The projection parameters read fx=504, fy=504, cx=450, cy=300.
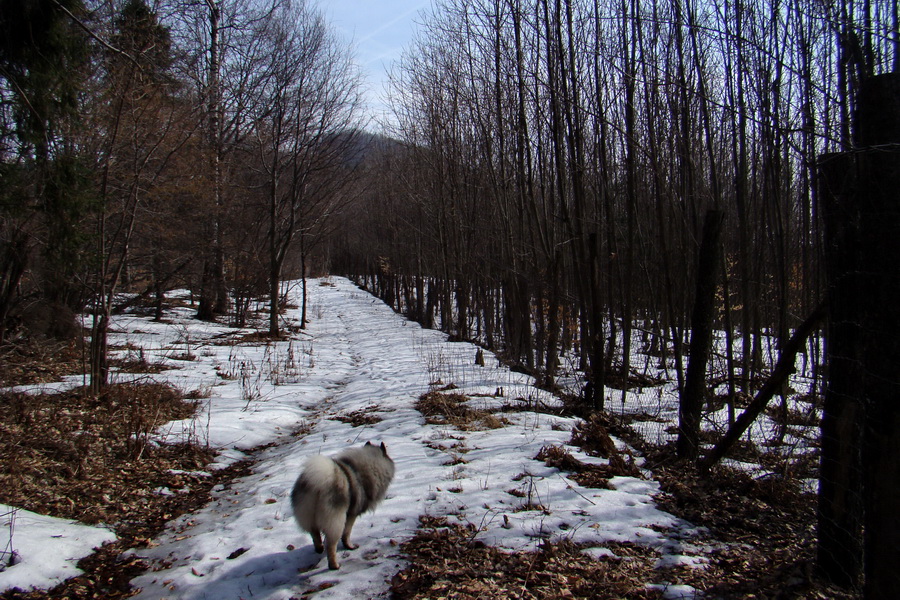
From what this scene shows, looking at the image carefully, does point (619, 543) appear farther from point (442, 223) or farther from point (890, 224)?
point (442, 223)

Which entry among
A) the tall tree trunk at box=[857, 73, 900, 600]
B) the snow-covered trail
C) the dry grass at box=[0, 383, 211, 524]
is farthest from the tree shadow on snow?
the tall tree trunk at box=[857, 73, 900, 600]

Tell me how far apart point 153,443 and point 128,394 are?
1672mm

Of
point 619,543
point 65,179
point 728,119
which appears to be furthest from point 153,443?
point 728,119

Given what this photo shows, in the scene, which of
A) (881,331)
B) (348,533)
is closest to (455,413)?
(348,533)

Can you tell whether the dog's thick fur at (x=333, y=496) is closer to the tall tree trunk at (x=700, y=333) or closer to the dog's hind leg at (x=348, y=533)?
the dog's hind leg at (x=348, y=533)

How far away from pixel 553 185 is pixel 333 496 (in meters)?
9.64

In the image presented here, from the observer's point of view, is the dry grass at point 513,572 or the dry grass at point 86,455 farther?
the dry grass at point 86,455

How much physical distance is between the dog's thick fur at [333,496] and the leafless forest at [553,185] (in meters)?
2.93

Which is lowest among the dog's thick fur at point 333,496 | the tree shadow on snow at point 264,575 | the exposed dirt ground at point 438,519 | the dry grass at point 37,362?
the tree shadow on snow at point 264,575

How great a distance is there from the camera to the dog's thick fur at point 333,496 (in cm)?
327

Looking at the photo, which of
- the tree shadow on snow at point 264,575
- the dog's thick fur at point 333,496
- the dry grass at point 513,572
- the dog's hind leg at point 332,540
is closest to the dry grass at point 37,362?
the tree shadow on snow at point 264,575

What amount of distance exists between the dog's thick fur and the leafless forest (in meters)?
2.93

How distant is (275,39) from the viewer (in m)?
17.6

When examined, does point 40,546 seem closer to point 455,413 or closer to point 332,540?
point 332,540
